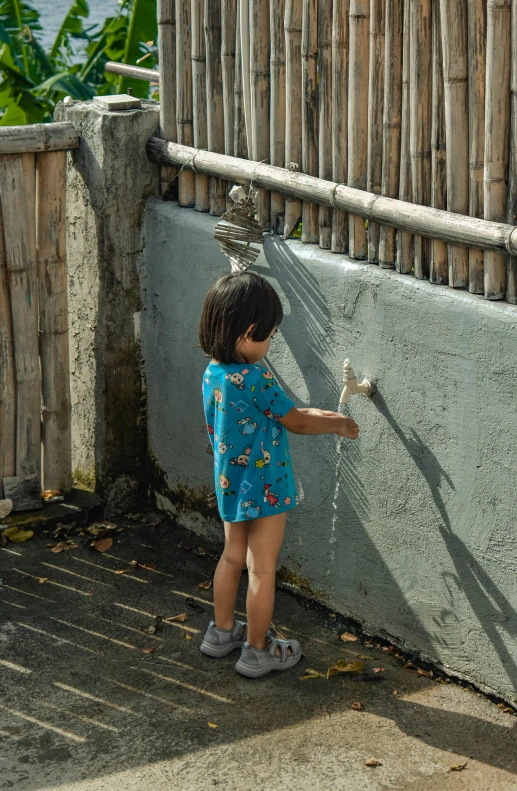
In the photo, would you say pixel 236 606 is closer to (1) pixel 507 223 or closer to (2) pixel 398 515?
(2) pixel 398 515

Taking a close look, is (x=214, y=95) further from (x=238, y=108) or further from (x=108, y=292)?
(x=108, y=292)

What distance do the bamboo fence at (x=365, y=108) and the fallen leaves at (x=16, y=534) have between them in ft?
5.74

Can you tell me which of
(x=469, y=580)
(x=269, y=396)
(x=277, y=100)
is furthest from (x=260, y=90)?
(x=469, y=580)

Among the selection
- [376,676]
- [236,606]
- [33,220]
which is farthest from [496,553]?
[33,220]

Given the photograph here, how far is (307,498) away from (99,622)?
0.99m

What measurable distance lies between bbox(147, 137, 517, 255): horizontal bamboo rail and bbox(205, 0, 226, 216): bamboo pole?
8 cm

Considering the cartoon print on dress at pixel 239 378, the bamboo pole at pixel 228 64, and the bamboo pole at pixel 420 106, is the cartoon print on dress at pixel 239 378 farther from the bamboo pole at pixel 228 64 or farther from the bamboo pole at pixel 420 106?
the bamboo pole at pixel 228 64

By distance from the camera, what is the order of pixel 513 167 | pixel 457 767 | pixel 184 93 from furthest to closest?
1. pixel 184 93
2. pixel 457 767
3. pixel 513 167

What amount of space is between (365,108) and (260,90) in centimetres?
56

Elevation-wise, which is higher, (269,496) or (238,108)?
(238,108)

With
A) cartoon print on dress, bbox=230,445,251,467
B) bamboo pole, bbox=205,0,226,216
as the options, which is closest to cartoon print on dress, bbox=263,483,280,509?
cartoon print on dress, bbox=230,445,251,467

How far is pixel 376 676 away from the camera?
3.87 metres

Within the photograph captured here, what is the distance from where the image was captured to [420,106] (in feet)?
11.4

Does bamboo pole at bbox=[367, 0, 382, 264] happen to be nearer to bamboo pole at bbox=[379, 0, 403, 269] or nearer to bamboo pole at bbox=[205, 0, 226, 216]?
bamboo pole at bbox=[379, 0, 403, 269]
